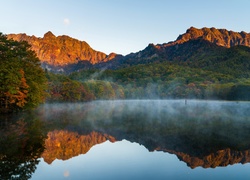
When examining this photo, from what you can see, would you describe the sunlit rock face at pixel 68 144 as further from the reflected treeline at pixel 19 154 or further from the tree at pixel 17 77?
the tree at pixel 17 77

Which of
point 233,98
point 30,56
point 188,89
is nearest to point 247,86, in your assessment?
point 233,98

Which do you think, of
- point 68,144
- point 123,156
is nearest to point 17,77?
point 68,144

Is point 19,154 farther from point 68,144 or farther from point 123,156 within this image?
point 123,156

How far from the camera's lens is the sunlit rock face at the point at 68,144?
1766 cm

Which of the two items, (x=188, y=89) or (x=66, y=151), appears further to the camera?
(x=188, y=89)

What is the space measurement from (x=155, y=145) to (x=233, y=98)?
15456cm

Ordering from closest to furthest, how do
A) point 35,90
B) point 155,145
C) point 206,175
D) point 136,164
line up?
point 206,175, point 136,164, point 155,145, point 35,90

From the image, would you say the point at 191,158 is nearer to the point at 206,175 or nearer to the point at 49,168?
the point at 206,175

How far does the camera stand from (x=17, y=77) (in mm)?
41156

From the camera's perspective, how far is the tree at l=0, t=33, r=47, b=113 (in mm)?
40284

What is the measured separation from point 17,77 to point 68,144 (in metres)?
24.9

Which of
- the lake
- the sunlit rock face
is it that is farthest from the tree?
the sunlit rock face

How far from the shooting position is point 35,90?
5028 centimetres

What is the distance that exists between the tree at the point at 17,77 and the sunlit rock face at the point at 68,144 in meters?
20.3
